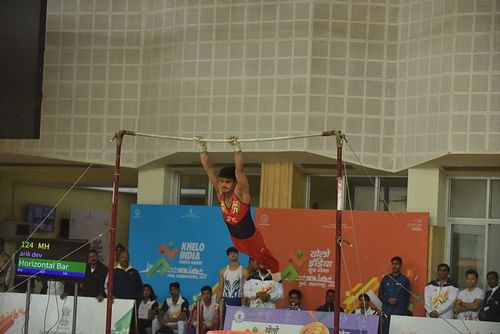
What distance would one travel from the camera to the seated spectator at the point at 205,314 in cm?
1238

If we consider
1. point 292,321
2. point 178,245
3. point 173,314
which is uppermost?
point 178,245

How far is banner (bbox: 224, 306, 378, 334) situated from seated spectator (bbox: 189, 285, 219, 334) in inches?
49.5

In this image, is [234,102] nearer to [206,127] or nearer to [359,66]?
[206,127]

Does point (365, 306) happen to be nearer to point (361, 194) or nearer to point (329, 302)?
point (329, 302)

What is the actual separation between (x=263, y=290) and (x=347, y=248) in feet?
4.80

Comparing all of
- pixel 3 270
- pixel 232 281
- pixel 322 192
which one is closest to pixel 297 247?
pixel 232 281

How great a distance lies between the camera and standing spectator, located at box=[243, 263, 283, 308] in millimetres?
12289

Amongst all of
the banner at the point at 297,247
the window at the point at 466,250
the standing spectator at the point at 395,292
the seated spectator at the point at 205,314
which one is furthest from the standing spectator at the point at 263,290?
the window at the point at 466,250

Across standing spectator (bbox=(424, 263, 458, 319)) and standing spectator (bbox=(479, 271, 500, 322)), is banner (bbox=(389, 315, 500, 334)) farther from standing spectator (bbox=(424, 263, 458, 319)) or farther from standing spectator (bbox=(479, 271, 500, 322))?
standing spectator (bbox=(424, 263, 458, 319))

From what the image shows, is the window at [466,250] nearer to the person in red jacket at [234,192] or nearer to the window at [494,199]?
the window at [494,199]

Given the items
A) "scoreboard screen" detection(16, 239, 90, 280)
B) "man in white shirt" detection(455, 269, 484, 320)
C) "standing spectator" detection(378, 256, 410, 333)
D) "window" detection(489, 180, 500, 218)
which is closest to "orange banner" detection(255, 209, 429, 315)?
"standing spectator" detection(378, 256, 410, 333)

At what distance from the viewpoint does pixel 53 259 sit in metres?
11.3

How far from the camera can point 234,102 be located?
1366 centimetres

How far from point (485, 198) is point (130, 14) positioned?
614 cm
